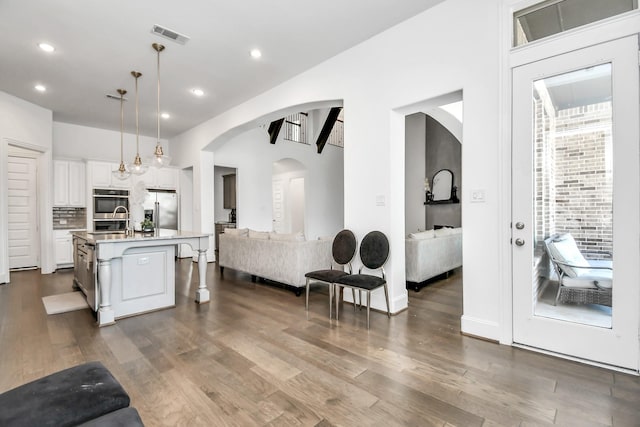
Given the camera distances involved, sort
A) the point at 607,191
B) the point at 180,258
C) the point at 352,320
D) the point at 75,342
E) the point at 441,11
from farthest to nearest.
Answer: the point at 180,258
the point at 352,320
the point at 441,11
the point at 75,342
the point at 607,191

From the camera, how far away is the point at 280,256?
440cm

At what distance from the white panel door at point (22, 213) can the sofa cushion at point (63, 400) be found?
22.3ft

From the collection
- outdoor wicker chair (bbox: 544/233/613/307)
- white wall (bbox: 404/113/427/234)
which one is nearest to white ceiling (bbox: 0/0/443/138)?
outdoor wicker chair (bbox: 544/233/613/307)

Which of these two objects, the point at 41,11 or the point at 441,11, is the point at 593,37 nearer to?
the point at 441,11

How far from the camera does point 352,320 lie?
325cm

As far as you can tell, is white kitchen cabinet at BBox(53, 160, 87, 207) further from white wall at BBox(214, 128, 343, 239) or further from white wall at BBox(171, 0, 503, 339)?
white wall at BBox(171, 0, 503, 339)

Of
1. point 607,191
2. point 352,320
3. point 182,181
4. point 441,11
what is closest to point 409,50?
point 441,11

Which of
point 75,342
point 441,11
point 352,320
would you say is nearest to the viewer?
point 75,342

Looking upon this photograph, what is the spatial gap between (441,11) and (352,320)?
10.7 ft

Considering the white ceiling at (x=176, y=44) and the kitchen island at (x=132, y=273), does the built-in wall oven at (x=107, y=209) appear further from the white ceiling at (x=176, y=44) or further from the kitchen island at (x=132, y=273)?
the kitchen island at (x=132, y=273)

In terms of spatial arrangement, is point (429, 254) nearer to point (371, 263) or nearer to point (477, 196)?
point (371, 263)

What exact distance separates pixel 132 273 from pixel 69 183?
4383mm

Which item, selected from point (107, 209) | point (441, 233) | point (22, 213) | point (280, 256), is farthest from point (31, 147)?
point (441, 233)

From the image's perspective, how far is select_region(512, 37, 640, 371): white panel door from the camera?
216 cm
